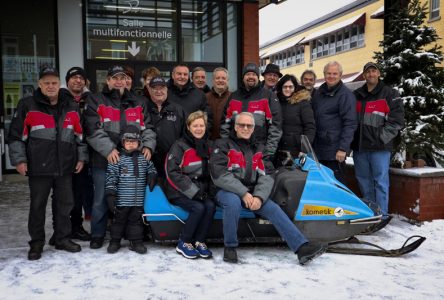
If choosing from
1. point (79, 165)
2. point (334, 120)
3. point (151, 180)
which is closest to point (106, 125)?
point (79, 165)

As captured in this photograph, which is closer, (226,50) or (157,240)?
(157,240)

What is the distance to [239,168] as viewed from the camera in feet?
13.3

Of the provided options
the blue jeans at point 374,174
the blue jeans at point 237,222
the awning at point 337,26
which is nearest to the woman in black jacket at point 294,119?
the blue jeans at point 374,174

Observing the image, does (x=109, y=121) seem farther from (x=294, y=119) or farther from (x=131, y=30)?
(x=131, y=30)

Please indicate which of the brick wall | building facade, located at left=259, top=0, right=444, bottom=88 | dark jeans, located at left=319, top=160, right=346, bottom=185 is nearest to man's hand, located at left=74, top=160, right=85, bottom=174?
dark jeans, located at left=319, top=160, right=346, bottom=185

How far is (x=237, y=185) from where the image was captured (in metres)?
3.96

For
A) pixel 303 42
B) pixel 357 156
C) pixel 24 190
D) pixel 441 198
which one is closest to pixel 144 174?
pixel 357 156

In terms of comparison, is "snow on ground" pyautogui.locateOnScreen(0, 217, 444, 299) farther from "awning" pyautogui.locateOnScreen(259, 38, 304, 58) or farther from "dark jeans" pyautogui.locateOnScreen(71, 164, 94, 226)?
"awning" pyautogui.locateOnScreen(259, 38, 304, 58)

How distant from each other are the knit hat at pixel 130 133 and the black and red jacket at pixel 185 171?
1.12 ft

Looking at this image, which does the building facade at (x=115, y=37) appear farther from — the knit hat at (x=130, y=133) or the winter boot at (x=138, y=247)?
the winter boot at (x=138, y=247)

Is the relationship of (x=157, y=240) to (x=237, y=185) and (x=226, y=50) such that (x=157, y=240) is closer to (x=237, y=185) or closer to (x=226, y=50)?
(x=237, y=185)

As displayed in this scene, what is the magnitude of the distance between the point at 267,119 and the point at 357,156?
1249 millimetres

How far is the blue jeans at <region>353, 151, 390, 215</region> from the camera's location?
4957mm

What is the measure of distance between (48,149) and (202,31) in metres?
5.72
